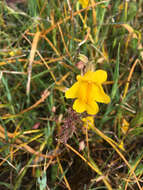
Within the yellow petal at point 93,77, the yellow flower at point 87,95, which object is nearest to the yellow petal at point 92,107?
the yellow flower at point 87,95

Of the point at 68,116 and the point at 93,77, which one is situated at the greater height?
the point at 93,77

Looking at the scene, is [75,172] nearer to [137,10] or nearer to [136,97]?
[136,97]

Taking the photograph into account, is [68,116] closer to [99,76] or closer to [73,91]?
[73,91]

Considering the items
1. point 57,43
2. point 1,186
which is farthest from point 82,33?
point 1,186

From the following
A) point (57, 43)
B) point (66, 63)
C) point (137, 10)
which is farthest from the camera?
point (137, 10)

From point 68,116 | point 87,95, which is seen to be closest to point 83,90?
point 87,95

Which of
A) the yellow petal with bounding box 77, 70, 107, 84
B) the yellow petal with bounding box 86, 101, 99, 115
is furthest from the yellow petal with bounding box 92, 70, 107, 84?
the yellow petal with bounding box 86, 101, 99, 115

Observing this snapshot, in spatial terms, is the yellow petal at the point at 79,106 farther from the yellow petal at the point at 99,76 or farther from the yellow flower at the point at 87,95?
the yellow petal at the point at 99,76

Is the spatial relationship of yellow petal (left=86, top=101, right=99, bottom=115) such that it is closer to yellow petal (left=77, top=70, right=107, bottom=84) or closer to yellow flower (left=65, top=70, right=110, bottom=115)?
yellow flower (left=65, top=70, right=110, bottom=115)
